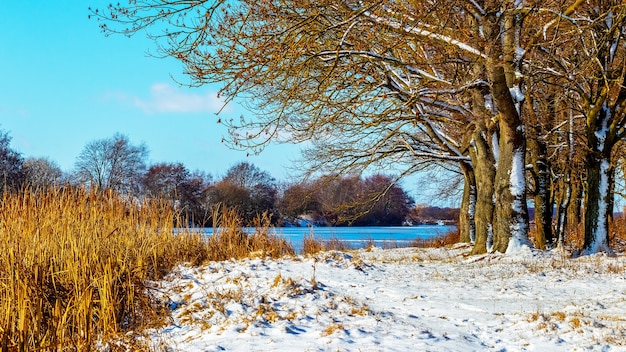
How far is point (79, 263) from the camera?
5082 millimetres

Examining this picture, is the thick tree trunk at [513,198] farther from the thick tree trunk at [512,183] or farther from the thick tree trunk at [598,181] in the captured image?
the thick tree trunk at [598,181]

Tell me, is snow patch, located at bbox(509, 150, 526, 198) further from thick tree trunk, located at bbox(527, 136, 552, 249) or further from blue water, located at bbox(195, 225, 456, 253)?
blue water, located at bbox(195, 225, 456, 253)

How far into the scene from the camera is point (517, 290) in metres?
5.34

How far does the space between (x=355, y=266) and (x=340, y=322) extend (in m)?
2.53

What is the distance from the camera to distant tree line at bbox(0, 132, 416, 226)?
8312 millimetres

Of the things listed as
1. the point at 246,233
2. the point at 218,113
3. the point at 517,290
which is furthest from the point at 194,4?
the point at 517,290

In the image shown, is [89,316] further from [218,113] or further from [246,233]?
[246,233]

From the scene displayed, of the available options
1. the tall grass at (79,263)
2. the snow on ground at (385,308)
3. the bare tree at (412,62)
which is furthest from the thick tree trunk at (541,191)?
the tall grass at (79,263)

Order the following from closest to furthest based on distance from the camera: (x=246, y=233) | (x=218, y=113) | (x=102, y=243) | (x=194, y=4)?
1. (x=102, y=243)
2. (x=194, y=4)
3. (x=218, y=113)
4. (x=246, y=233)

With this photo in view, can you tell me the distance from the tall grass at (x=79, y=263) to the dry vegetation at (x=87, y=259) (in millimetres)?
11

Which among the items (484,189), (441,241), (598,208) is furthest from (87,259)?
(441,241)

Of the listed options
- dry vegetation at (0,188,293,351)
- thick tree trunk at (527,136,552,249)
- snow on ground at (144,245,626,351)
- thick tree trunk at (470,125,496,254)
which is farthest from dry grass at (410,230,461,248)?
snow on ground at (144,245,626,351)

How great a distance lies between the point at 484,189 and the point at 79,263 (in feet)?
24.9

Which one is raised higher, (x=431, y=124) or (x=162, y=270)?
(x=431, y=124)
